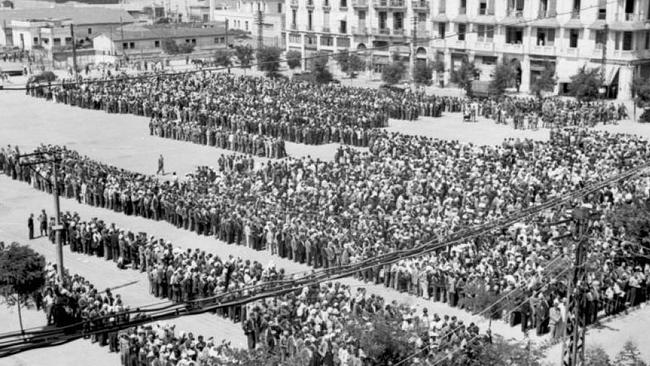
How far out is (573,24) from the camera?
63250 millimetres

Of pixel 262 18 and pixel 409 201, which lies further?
pixel 262 18

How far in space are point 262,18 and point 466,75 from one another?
46.2 m

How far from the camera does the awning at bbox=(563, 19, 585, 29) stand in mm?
63000

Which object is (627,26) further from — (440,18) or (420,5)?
(420,5)

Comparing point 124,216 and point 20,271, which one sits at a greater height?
point 20,271

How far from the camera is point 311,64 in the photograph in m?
74.8

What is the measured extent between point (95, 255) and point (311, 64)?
46304 mm

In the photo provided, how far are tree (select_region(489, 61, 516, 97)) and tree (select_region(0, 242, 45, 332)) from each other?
40677 mm

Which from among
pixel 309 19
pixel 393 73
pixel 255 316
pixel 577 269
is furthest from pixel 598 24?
pixel 577 269

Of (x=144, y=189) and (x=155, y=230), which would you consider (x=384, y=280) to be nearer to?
(x=155, y=230)

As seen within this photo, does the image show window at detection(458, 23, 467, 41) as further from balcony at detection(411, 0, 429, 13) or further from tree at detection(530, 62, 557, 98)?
tree at detection(530, 62, 557, 98)

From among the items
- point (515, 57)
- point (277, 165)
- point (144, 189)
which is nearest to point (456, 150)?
point (277, 165)

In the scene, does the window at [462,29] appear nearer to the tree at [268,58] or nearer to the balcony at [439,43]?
the balcony at [439,43]

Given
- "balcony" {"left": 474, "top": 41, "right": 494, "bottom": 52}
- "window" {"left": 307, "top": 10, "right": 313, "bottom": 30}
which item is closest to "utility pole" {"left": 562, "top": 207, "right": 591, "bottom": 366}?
"balcony" {"left": 474, "top": 41, "right": 494, "bottom": 52}
